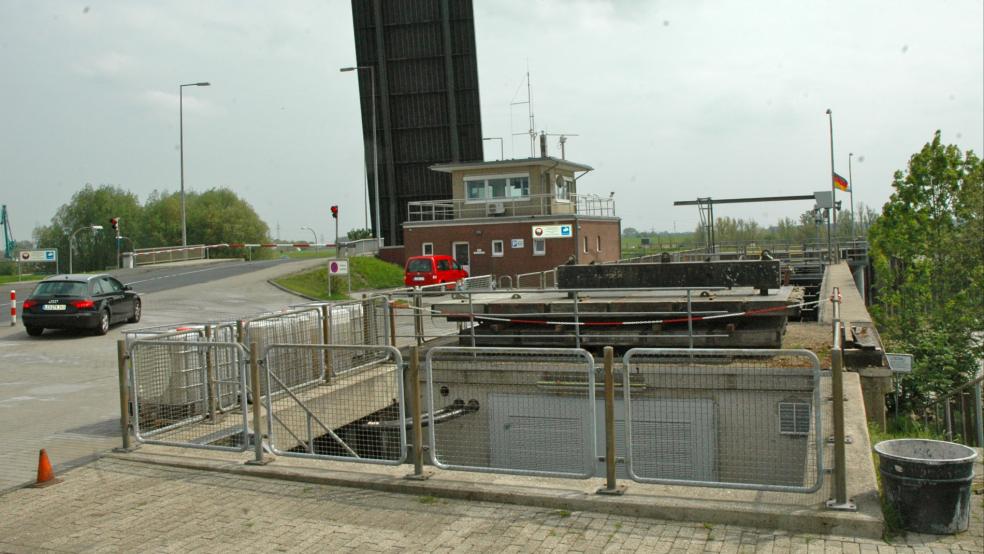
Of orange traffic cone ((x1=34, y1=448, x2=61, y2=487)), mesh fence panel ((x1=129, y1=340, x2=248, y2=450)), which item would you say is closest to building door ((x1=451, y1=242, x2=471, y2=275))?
mesh fence panel ((x1=129, y1=340, x2=248, y2=450))

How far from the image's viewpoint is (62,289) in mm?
21312

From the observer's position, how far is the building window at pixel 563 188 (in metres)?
45.6

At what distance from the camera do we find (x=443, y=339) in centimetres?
1697

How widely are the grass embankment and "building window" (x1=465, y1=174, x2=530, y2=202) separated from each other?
572 centimetres

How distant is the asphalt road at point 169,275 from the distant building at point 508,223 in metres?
9.18

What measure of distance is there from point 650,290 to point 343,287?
80.0ft

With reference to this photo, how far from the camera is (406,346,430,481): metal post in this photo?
734 cm

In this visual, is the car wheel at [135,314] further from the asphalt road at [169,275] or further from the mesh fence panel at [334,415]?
the mesh fence panel at [334,415]

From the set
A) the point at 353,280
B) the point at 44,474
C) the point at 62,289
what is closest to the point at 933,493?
the point at 44,474

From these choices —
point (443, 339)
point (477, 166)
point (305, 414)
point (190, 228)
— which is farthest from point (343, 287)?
point (190, 228)

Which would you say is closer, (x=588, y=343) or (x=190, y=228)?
(x=588, y=343)

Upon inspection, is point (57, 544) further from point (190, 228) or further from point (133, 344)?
point (190, 228)

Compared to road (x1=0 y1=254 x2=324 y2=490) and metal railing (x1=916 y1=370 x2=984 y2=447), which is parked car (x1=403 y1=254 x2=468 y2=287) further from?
metal railing (x1=916 y1=370 x2=984 y2=447)

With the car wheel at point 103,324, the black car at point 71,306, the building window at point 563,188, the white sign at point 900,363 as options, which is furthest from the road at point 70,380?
the building window at point 563,188
